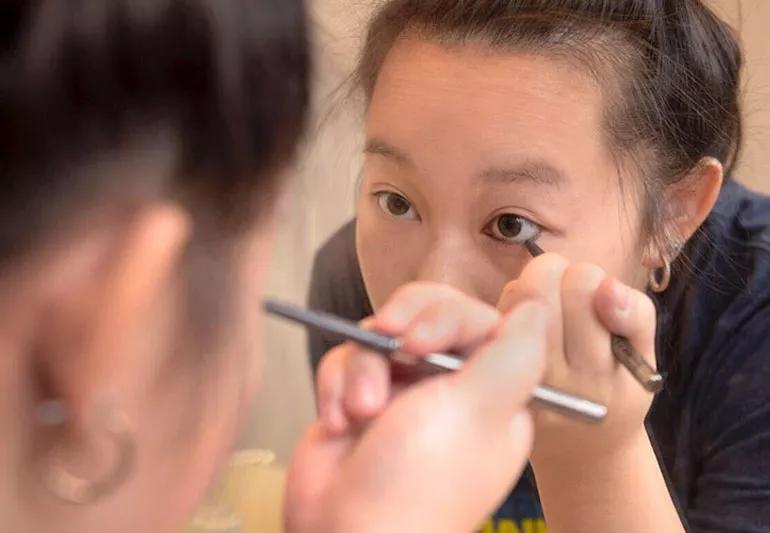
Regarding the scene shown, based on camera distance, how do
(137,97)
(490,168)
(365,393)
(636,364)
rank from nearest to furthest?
(137,97) < (365,393) < (636,364) < (490,168)

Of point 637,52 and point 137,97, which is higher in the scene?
point 137,97

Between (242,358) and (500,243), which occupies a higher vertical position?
(242,358)

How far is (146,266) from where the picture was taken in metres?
0.29

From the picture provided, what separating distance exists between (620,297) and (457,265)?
0.16 meters

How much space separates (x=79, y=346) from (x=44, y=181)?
5cm

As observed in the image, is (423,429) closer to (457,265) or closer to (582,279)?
(582,279)

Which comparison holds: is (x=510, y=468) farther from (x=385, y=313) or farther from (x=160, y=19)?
(x=160, y=19)

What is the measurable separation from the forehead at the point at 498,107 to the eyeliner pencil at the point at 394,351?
25cm

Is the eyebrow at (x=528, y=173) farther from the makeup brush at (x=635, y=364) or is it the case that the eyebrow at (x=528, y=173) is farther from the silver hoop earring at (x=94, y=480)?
the silver hoop earring at (x=94, y=480)

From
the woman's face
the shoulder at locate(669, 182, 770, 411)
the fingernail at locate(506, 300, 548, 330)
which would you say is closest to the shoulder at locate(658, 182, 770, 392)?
the shoulder at locate(669, 182, 770, 411)

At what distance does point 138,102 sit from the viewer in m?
0.28

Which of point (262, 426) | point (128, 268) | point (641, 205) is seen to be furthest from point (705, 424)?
point (128, 268)

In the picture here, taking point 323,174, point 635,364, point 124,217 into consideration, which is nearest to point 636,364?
point 635,364

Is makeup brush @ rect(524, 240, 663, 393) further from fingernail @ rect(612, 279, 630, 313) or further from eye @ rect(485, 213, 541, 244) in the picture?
eye @ rect(485, 213, 541, 244)
